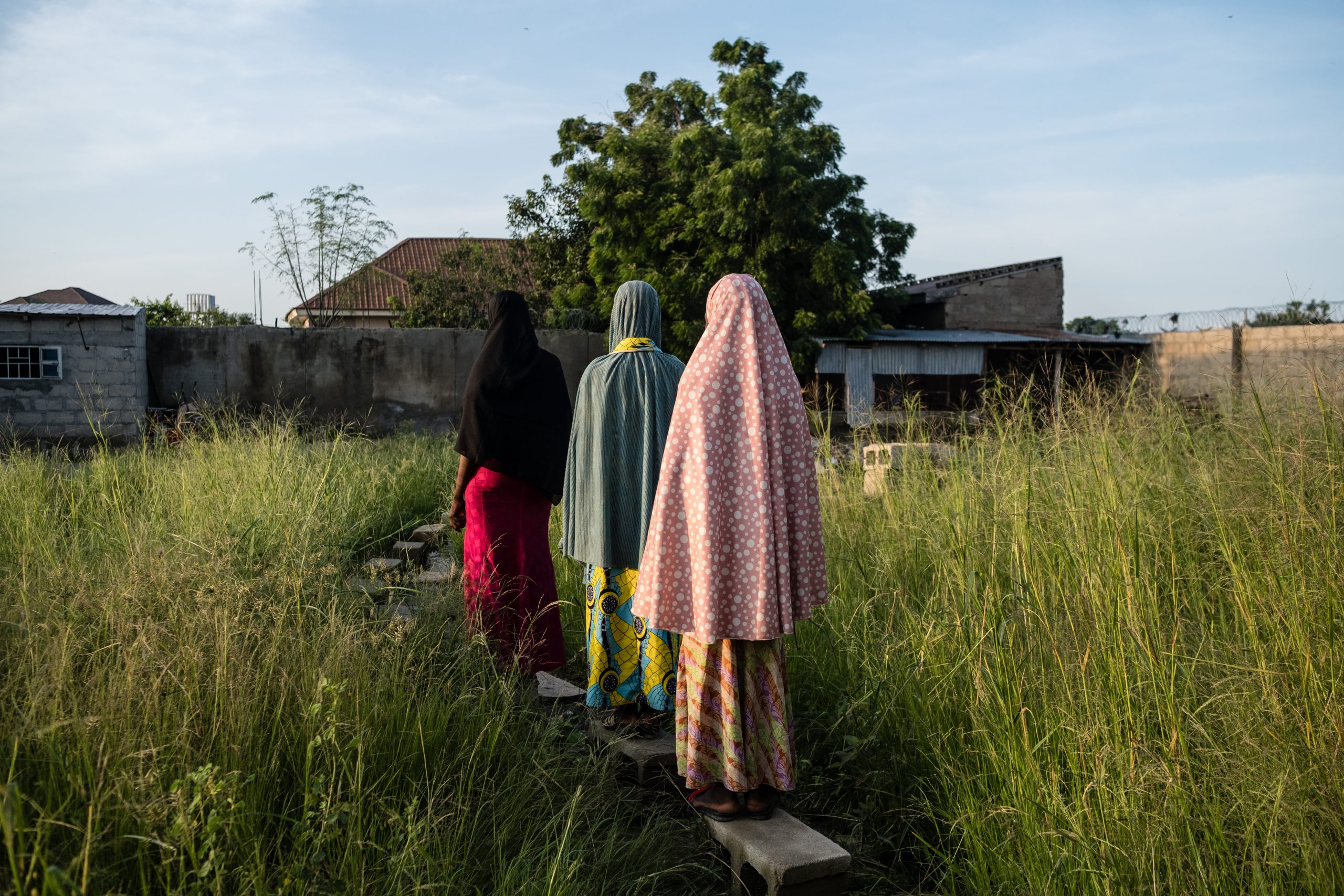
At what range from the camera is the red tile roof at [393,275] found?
56.6 feet

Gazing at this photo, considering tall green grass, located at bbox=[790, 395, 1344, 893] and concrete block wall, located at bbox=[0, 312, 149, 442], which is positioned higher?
concrete block wall, located at bbox=[0, 312, 149, 442]

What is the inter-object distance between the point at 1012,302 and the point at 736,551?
19.1 m

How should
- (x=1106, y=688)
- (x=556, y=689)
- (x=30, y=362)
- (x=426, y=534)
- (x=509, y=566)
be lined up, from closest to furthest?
(x=1106, y=688)
(x=556, y=689)
(x=509, y=566)
(x=426, y=534)
(x=30, y=362)

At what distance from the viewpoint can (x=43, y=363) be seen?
11531mm

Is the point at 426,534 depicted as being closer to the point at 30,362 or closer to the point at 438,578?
the point at 438,578

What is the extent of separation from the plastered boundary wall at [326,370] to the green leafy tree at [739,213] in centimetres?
327

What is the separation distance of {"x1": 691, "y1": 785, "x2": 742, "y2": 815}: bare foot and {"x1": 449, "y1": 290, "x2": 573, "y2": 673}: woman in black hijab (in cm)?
140

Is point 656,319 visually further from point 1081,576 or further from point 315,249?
point 315,249

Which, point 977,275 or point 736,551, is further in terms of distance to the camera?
point 977,275

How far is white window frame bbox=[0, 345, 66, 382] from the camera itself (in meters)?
11.4

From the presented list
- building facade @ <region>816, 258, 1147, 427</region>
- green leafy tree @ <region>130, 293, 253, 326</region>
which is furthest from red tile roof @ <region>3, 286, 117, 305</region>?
building facade @ <region>816, 258, 1147, 427</region>

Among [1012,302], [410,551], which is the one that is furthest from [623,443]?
[1012,302]

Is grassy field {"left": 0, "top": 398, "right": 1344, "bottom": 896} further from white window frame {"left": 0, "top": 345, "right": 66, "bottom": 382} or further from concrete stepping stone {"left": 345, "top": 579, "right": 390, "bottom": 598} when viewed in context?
white window frame {"left": 0, "top": 345, "right": 66, "bottom": 382}

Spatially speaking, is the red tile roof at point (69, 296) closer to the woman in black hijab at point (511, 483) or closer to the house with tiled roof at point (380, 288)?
the house with tiled roof at point (380, 288)
